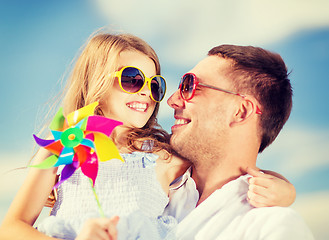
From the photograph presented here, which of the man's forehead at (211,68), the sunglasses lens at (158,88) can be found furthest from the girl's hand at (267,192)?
the sunglasses lens at (158,88)

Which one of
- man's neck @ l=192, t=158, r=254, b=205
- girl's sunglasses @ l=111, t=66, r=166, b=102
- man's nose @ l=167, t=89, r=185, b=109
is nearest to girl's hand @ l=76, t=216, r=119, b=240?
man's neck @ l=192, t=158, r=254, b=205

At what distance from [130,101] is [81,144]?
75 cm

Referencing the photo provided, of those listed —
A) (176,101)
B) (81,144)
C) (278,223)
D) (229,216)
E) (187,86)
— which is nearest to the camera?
(278,223)

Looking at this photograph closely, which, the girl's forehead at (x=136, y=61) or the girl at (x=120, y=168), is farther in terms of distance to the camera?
the girl's forehead at (x=136, y=61)

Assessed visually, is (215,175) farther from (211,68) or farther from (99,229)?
(99,229)

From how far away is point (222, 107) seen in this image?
3.30m

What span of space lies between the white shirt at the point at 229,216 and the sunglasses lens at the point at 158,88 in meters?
0.75

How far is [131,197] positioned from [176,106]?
1034 mm

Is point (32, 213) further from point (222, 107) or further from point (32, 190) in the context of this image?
point (222, 107)

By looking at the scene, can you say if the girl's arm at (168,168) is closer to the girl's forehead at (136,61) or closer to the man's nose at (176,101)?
the man's nose at (176,101)

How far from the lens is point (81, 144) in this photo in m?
2.65

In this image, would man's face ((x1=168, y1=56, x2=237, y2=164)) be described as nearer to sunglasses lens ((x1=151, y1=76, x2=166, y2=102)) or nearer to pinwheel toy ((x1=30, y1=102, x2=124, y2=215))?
sunglasses lens ((x1=151, y1=76, x2=166, y2=102))

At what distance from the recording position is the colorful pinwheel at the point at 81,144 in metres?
2.60

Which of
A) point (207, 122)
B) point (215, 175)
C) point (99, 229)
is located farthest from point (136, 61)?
point (99, 229)
